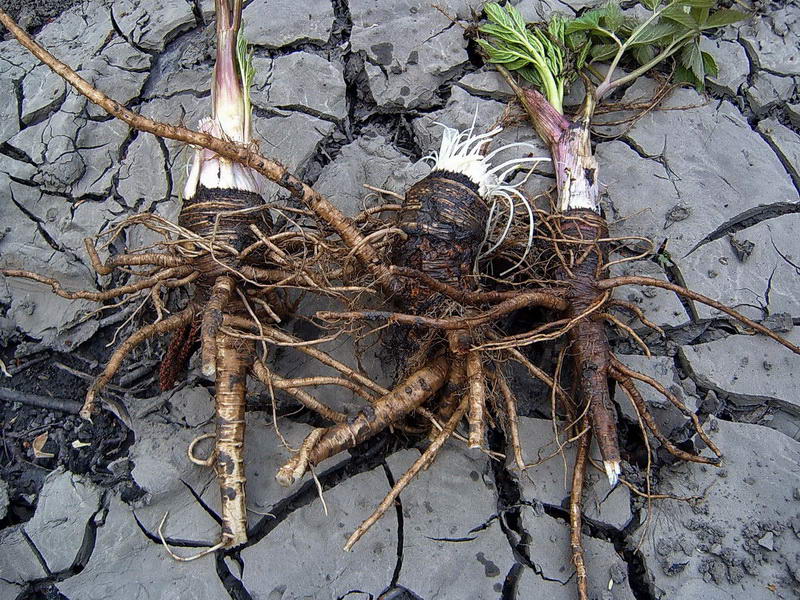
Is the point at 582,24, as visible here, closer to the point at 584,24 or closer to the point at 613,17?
the point at 584,24

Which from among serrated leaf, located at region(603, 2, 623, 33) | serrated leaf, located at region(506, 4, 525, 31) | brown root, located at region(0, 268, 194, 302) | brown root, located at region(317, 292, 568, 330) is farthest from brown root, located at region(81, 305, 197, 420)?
serrated leaf, located at region(603, 2, 623, 33)

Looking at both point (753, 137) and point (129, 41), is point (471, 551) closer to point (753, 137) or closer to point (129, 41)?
point (753, 137)

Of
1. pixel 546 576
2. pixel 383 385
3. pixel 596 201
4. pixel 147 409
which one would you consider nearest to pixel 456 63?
pixel 596 201

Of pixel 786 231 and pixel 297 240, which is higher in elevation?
pixel 297 240

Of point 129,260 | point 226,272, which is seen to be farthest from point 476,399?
point 129,260

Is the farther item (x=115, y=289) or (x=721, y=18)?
(x=721, y=18)

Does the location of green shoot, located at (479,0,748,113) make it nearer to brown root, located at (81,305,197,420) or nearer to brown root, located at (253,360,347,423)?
brown root, located at (253,360,347,423)
